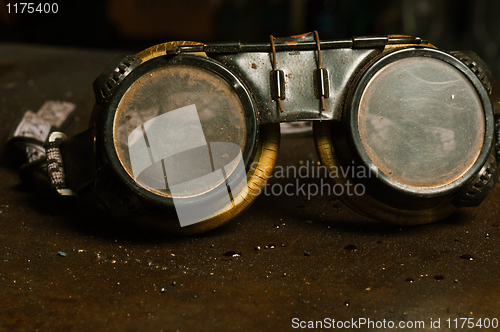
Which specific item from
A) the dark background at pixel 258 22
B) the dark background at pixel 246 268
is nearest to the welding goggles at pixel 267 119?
the dark background at pixel 246 268

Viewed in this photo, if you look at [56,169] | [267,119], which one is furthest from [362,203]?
[56,169]

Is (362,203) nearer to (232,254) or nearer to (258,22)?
(232,254)

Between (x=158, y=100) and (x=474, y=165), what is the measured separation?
1001mm

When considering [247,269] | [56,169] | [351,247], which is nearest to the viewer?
[247,269]

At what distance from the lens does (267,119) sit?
5.02 feet

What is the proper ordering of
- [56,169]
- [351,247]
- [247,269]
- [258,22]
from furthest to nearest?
[258,22] → [56,169] → [351,247] → [247,269]

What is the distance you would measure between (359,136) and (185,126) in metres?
0.53

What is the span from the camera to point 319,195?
196cm

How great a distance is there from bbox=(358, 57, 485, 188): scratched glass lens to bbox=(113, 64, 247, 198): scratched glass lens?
1.35ft

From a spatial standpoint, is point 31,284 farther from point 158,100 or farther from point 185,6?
point 185,6

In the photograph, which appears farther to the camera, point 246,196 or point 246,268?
point 246,196

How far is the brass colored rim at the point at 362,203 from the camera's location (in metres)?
1.60

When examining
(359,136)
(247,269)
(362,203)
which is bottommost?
(247,269)

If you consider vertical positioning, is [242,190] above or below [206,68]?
below
